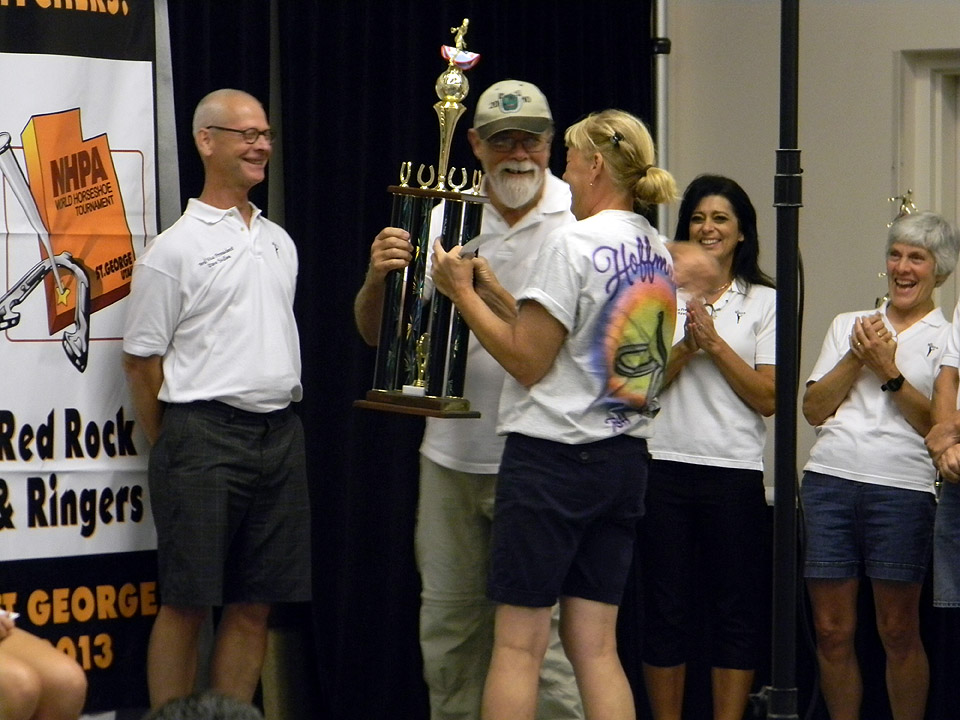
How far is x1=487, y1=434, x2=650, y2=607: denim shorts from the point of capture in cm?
271

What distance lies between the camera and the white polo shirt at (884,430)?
3545mm

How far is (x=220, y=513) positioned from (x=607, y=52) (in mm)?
2039

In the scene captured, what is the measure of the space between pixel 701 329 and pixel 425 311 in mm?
771

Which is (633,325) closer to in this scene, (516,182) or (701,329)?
(516,182)

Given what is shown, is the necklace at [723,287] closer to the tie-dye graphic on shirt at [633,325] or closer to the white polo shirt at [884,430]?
the white polo shirt at [884,430]

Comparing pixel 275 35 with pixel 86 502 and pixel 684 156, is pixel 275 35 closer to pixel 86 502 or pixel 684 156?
pixel 86 502

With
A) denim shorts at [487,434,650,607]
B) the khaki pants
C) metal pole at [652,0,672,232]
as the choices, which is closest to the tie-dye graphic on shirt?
denim shorts at [487,434,650,607]

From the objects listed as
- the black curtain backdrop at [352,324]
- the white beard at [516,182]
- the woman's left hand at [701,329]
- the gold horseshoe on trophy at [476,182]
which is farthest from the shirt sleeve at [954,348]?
the gold horseshoe on trophy at [476,182]

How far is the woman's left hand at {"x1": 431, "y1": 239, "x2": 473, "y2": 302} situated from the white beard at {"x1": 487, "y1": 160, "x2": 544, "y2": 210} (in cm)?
27

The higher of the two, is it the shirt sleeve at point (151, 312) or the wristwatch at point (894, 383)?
the shirt sleeve at point (151, 312)

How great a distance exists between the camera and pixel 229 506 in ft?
10.5

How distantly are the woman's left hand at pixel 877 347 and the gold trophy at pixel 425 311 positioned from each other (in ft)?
3.61

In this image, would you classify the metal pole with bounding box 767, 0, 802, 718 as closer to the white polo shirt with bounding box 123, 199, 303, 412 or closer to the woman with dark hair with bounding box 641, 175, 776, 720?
the woman with dark hair with bounding box 641, 175, 776, 720

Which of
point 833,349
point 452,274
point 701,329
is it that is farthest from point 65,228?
point 833,349
